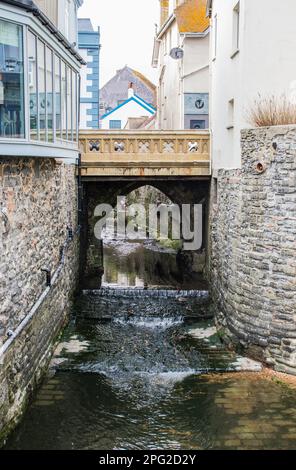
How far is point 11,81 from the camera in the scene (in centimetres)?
707

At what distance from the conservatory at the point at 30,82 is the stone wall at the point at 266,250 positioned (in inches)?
141

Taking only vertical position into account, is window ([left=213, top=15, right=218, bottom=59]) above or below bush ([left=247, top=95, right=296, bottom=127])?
above

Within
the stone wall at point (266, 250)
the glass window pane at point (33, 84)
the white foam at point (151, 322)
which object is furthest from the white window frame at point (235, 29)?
the white foam at point (151, 322)

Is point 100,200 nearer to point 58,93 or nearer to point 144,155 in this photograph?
point 144,155

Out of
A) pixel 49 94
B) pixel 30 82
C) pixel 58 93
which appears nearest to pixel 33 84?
pixel 30 82

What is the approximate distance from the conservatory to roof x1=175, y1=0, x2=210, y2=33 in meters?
10.3

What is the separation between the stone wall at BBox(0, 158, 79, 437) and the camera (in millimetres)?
7430

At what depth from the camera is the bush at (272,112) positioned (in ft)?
32.2

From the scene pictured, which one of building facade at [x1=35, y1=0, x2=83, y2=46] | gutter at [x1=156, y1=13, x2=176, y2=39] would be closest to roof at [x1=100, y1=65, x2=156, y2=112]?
gutter at [x1=156, y1=13, x2=176, y2=39]

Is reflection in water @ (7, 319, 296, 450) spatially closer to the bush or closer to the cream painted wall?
the bush

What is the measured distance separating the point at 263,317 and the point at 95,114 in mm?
14623

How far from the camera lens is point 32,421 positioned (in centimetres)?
810

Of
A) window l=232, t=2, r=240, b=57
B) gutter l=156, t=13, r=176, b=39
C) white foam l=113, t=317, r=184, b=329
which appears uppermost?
gutter l=156, t=13, r=176, b=39
